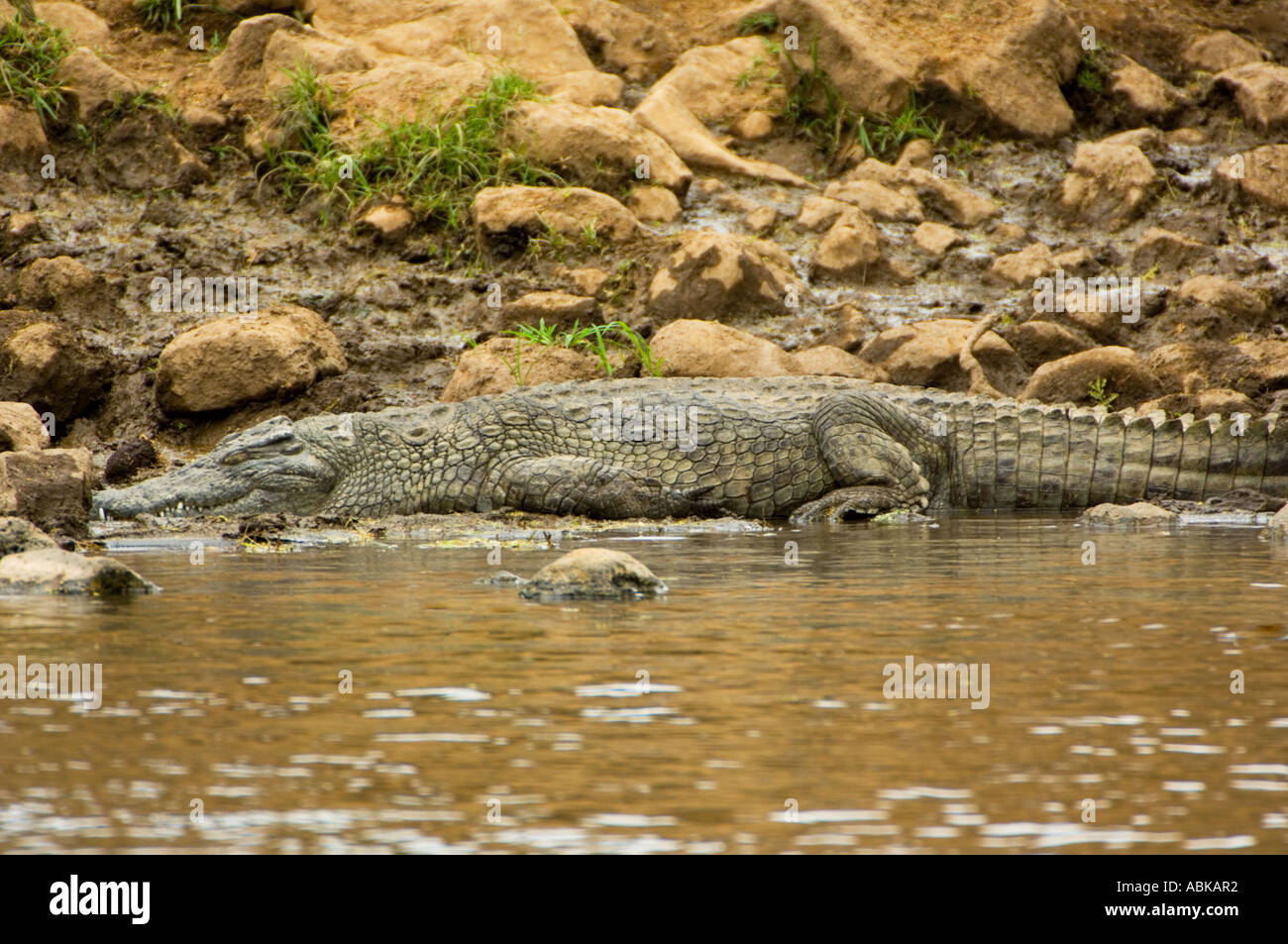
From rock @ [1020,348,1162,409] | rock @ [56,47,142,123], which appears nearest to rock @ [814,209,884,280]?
rock @ [1020,348,1162,409]

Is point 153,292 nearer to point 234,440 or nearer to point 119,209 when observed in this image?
point 119,209

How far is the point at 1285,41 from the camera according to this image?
1867 centimetres

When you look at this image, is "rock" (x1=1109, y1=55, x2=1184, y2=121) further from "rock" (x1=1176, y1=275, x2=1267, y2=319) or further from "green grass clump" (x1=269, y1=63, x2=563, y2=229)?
"green grass clump" (x1=269, y1=63, x2=563, y2=229)

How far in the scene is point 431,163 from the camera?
15016 millimetres

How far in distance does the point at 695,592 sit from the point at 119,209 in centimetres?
1067

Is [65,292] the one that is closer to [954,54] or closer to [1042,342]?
[1042,342]

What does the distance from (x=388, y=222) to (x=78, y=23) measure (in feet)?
15.5

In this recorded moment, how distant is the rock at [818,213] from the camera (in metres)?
15.1

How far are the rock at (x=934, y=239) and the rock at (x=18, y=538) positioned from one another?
32.1 ft

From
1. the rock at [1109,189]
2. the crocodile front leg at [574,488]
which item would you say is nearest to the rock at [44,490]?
the crocodile front leg at [574,488]

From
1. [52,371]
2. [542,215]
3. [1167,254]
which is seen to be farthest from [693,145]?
[52,371]

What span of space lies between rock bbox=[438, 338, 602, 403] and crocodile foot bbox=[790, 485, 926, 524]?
8.77ft

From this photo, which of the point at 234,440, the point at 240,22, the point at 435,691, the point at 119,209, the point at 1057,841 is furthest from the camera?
the point at 240,22
